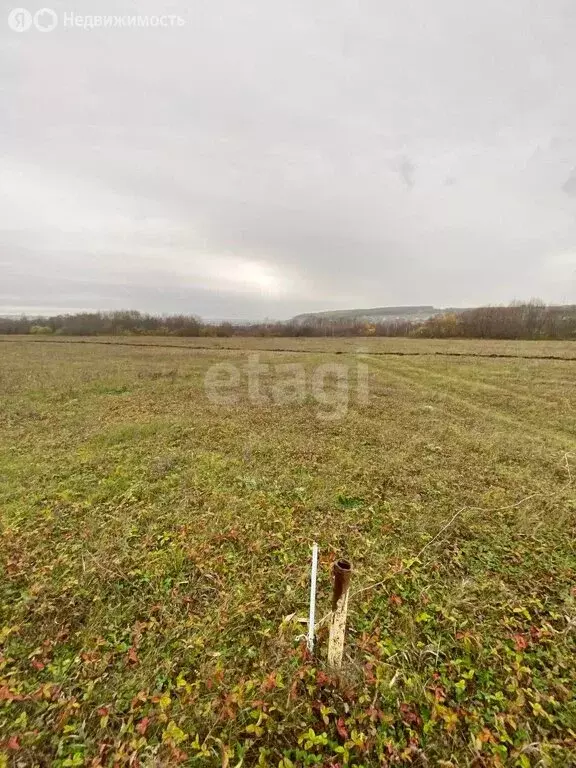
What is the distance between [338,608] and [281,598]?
1430 mm

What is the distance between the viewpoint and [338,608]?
2586 millimetres

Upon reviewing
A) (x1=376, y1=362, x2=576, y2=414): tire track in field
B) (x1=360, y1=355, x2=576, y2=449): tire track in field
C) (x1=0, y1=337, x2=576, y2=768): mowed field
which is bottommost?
(x1=0, y1=337, x2=576, y2=768): mowed field

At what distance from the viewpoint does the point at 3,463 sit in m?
7.07

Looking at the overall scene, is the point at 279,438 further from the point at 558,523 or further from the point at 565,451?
the point at 565,451

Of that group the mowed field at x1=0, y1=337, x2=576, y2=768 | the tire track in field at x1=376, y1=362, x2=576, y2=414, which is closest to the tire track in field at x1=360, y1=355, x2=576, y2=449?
the mowed field at x1=0, y1=337, x2=576, y2=768

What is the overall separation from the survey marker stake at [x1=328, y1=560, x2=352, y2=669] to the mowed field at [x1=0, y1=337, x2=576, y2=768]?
0.66ft

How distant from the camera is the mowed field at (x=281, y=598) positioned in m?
2.52

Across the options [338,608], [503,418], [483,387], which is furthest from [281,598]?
[483,387]

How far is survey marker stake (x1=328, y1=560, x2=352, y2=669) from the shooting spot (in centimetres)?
248

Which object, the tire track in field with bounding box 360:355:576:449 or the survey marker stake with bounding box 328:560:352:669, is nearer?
the survey marker stake with bounding box 328:560:352:669

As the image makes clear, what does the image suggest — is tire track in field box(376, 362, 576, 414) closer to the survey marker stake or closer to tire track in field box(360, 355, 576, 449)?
tire track in field box(360, 355, 576, 449)

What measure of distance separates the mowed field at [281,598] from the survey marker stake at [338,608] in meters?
0.20

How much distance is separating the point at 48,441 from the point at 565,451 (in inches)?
489

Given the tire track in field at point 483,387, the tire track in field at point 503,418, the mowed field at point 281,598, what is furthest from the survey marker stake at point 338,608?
the tire track in field at point 483,387
